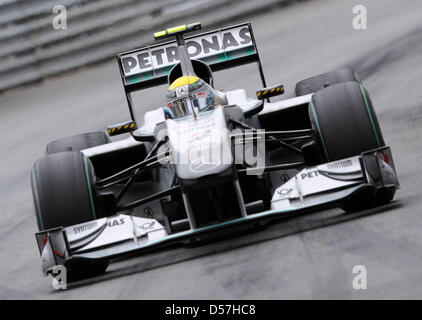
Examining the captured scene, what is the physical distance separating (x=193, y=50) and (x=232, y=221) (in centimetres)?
414

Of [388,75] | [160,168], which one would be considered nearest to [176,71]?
[160,168]

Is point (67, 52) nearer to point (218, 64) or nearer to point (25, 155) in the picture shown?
point (25, 155)

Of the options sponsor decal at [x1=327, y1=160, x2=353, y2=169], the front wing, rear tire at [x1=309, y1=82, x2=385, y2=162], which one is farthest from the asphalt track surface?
rear tire at [x1=309, y1=82, x2=385, y2=162]

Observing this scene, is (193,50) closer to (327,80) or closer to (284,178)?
(327,80)

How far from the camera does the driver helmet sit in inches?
325

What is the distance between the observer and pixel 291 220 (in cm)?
801

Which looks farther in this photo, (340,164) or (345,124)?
(345,124)

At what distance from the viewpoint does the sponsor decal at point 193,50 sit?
1041 cm

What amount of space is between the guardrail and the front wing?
1415 centimetres

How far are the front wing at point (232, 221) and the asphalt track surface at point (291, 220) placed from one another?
0.74 feet

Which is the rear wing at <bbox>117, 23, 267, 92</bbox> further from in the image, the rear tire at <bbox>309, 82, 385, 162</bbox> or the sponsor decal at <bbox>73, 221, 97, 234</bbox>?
the sponsor decal at <bbox>73, 221, 97, 234</bbox>

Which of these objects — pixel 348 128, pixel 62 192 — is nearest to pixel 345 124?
pixel 348 128
